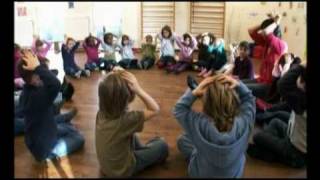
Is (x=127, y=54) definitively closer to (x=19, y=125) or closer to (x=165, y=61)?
(x=165, y=61)

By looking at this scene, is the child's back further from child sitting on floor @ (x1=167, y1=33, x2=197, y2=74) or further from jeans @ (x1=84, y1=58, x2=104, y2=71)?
child sitting on floor @ (x1=167, y1=33, x2=197, y2=74)

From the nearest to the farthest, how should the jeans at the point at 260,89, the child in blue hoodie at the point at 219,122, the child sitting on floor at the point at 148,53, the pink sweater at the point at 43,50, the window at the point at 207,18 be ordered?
1. the child in blue hoodie at the point at 219,122
2. the jeans at the point at 260,89
3. the pink sweater at the point at 43,50
4. the child sitting on floor at the point at 148,53
5. the window at the point at 207,18

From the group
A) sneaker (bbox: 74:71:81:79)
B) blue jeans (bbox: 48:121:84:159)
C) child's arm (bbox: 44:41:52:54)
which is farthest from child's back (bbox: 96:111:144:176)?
sneaker (bbox: 74:71:81:79)

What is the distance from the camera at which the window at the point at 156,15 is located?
3264mm

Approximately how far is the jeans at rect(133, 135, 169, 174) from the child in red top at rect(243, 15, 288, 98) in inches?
28.8

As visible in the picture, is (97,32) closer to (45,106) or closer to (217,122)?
(45,106)

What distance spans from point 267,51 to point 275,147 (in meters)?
0.80

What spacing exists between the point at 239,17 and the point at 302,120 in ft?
7.02

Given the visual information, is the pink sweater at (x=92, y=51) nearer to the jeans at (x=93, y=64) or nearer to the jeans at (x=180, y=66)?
the jeans at (x=93, y=64)

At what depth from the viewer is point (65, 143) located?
1304 mm

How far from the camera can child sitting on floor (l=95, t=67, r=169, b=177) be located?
1.12 m

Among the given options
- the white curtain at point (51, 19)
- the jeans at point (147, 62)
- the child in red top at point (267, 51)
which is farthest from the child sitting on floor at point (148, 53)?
the child in red top at point (267, 51)

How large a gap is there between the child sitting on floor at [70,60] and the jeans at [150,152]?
1.17 m

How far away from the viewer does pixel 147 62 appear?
109 inches
